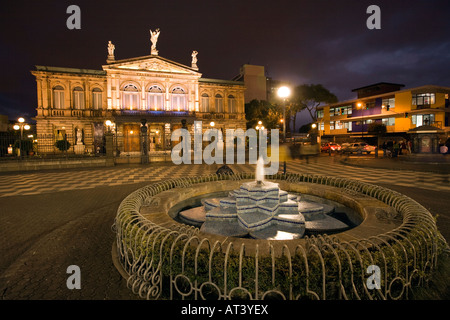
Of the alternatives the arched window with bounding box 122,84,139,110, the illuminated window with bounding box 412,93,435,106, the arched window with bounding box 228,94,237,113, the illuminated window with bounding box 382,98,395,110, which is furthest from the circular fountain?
the illuminated window with bounding box 382,98,395,110

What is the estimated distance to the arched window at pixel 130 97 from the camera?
36719 mm

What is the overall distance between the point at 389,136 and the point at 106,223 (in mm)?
45252

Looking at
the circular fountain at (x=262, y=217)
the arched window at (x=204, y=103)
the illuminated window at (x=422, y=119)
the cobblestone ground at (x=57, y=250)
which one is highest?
the arched window at (x=204, y=103)

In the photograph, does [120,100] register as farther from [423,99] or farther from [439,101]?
[439,101]

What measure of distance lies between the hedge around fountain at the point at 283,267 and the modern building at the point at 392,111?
118 feet

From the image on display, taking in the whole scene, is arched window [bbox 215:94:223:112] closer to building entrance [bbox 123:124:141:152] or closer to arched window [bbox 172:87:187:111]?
arched window [bbox 172:87:187:111]

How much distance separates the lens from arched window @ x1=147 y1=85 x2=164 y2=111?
124ft

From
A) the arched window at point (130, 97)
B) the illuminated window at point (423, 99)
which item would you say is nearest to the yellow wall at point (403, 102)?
the illuminated window at point (423, 99)

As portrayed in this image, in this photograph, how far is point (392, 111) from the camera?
38.1 m

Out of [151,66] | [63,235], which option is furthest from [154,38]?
[63,235]

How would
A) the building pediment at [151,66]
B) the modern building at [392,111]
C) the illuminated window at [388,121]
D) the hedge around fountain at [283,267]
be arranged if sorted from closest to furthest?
the hedge around fountain at [283,267], the modern building at [392,111], the building pediment at [151,66], the illuminated window at [388,121]

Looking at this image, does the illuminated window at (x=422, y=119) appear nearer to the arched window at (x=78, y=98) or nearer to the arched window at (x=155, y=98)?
the arched window at (x=155, y=98)
